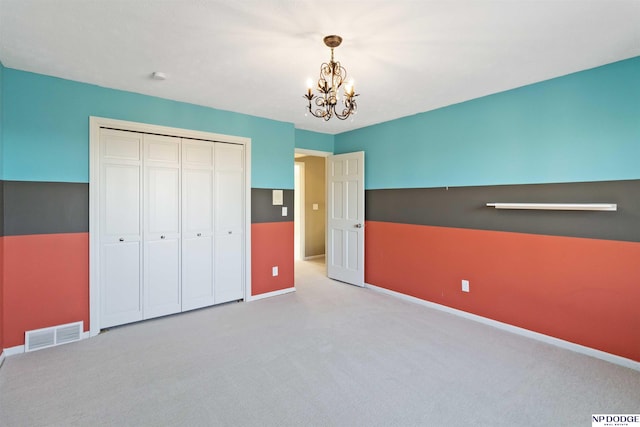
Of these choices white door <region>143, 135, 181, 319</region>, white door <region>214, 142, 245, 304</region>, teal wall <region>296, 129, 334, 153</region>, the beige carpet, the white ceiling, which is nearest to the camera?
the white ceiling

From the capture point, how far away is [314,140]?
511cm

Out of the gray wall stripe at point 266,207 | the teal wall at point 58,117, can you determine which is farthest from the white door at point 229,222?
the teal wall at point 58,117

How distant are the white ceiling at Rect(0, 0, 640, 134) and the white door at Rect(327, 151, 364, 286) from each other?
1.73m

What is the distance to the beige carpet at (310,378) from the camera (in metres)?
1.99

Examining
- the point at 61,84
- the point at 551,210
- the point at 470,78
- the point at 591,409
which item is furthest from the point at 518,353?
the point at 61,84

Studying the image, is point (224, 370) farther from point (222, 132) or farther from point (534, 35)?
point (534, 35)

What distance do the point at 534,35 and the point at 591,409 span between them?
99.7 inches

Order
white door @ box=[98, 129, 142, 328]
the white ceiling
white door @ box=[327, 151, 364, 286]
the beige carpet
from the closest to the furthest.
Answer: the white ceiling → the beige carpet → white door @ box=[98, 129, 142, 328] → white door @ box=[327, 151, 364, 286]

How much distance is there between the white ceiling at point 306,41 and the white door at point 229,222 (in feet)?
3.06

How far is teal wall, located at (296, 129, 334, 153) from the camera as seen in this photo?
4.94 meters

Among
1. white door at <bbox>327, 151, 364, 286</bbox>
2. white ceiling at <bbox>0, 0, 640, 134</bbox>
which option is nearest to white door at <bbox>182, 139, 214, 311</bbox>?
white ceiling at <bbox>0, 0, 640, 134</bbox>

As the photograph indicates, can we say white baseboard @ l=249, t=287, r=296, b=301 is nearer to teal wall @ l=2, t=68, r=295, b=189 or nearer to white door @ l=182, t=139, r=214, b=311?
white door @ l=182, t=139, r=214, b=311

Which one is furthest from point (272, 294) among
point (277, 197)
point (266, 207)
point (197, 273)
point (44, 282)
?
point (44, 282)

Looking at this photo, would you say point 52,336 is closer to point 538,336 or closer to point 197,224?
point 197,224
